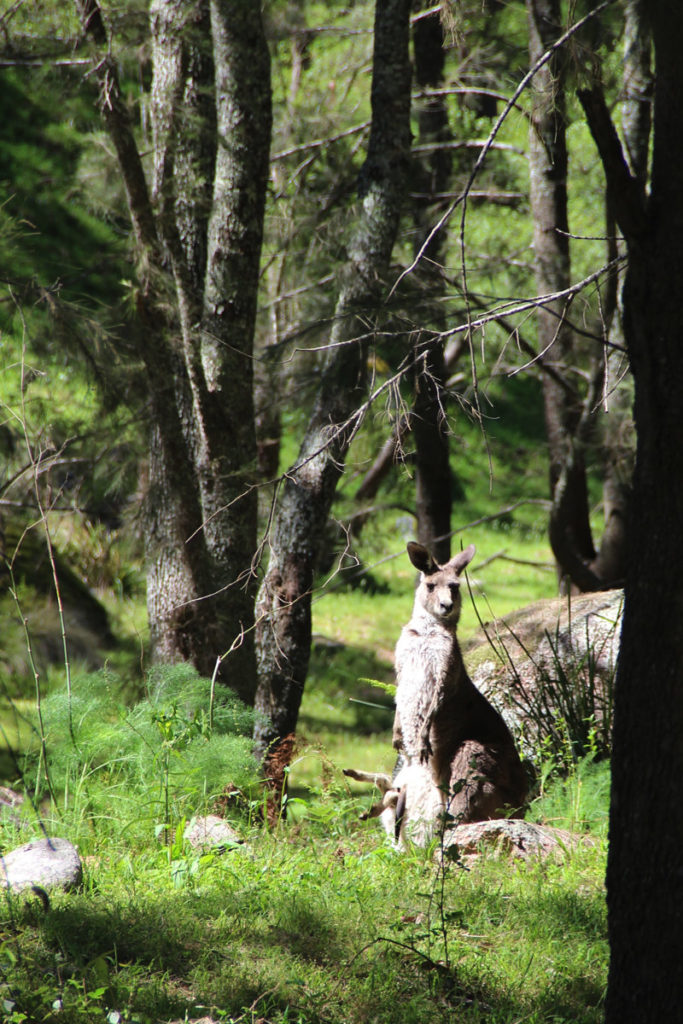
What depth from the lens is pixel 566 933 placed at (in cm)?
390

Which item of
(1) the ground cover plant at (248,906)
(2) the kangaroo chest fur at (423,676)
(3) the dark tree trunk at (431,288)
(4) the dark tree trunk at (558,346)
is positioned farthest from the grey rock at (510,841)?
(4) the dark tree trunk at (558,346)

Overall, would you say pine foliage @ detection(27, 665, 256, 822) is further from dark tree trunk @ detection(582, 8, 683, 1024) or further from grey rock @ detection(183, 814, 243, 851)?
dark tree trunk @ detection(582, 8, 683, 1024)

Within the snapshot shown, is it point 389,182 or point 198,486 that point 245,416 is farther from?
point 389,182

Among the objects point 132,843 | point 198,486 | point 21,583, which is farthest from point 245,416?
point 21,583

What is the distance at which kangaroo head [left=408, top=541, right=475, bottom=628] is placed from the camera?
4984 mm

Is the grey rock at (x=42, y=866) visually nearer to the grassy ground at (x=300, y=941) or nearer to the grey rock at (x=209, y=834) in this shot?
the grassy ground at (x=300, y=941)

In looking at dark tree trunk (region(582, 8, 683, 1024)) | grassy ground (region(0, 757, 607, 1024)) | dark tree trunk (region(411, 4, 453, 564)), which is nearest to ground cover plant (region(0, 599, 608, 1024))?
grassy ground (region(0, 757, 607, 1024))

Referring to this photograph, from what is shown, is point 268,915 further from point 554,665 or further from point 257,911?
point 554,665

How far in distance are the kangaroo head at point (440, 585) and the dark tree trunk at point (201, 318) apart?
44.8 inches

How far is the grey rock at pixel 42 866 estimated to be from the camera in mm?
3814

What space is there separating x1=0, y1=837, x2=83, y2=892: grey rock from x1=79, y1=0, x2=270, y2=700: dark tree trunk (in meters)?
1.73

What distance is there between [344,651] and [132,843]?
7101 mm

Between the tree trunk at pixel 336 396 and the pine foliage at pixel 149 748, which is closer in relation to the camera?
the pine foliage at pixel 149 748

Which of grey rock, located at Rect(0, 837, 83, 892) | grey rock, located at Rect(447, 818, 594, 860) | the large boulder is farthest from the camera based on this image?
the large boulder
